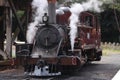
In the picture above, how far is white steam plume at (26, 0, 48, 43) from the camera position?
15.5 meters

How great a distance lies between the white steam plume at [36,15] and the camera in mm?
15461

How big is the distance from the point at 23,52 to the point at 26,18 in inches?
190

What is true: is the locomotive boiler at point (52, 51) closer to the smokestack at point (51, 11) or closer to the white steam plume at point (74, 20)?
the smokestack at point (51, 11)

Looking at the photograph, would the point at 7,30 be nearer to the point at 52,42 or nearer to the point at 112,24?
the point at 52,42

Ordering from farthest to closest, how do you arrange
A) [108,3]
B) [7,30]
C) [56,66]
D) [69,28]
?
[108,3] < [7,30] < [69,28] < [56,66]

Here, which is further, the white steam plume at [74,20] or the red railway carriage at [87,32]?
the red railway carriage at [87,32]

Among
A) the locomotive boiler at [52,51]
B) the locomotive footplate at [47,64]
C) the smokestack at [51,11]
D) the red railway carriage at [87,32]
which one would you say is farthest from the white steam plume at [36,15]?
the locomotive footplate at [47,64]

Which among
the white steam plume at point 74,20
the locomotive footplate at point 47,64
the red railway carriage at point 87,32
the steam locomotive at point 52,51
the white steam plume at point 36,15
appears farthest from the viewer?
the white steam plume at point 36,15

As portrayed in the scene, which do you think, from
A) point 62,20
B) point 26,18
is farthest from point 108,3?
point 62,20

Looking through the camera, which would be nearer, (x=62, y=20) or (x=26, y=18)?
(x=62, y=20)

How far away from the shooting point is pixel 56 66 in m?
14.1

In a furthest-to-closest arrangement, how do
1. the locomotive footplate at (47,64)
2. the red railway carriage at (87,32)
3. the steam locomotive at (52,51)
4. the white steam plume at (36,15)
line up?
the white steam plume at (36,15) → the red railway carriage at (87,32) → the steam locomotive at (52,51) → the locomotive footplate at (47,64)

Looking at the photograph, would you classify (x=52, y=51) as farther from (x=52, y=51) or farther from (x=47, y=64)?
(x=47, y=64)

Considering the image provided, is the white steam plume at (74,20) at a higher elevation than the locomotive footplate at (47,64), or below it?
higher
